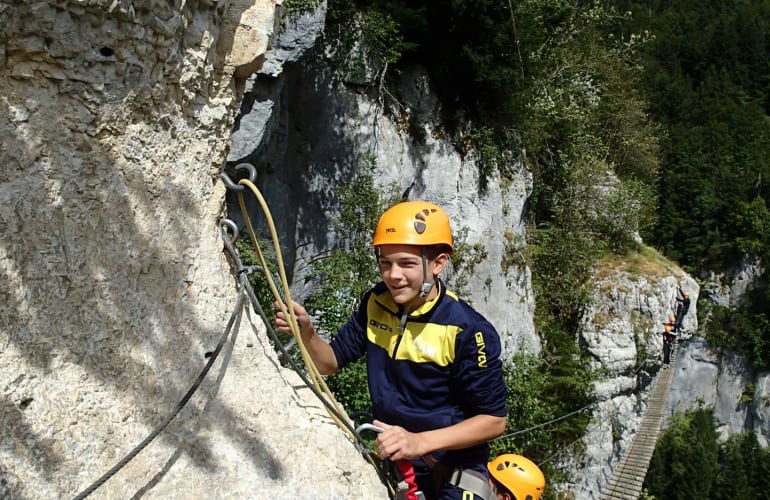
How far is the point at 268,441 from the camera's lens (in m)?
1.86

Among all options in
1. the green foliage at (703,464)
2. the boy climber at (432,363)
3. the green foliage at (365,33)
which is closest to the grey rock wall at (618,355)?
the green foliage at (365,33)

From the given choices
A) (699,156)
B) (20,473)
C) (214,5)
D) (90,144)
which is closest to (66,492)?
(20,473)

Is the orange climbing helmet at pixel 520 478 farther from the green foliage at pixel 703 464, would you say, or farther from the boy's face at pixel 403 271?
the green foliage at pixel 703 464

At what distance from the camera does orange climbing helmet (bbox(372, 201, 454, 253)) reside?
2125mm

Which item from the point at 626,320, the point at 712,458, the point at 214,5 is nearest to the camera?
the point at 214,5

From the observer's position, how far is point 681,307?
54.7ft

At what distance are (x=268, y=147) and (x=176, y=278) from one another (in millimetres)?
6142

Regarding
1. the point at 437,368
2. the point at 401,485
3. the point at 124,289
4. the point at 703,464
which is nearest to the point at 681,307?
the point at 703,464

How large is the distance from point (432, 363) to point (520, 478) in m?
1.27

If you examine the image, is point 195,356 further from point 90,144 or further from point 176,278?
point 90,144

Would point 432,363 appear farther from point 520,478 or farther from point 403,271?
point 520,478

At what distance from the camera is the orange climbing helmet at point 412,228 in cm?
212

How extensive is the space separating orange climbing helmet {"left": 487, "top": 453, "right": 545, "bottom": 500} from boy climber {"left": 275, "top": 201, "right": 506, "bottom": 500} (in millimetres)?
905

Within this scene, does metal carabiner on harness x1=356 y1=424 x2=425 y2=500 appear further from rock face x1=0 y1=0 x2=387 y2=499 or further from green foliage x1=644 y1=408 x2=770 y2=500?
green foliage x1=644 y1=408 x2=770 y2=500
